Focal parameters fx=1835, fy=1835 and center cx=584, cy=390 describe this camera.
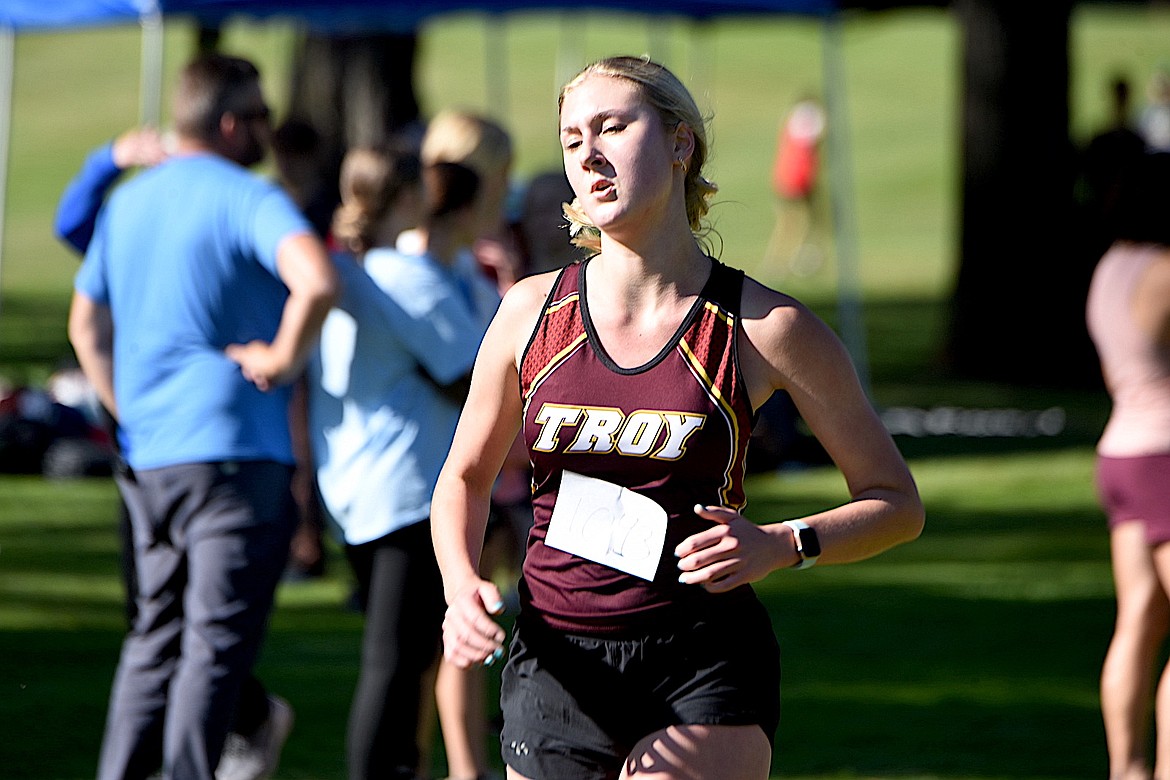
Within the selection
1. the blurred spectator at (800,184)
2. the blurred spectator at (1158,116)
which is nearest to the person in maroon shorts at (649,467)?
the blurred spectator at (1158,116)

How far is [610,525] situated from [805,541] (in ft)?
1.05

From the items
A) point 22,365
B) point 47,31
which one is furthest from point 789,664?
point 22,365

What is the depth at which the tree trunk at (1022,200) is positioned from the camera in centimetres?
1557

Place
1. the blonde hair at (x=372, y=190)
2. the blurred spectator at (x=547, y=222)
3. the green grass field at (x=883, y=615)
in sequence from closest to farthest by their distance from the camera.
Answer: the blonde hair at (x=372, y=190), the green grass field at (x=883, y=615), the blurred spectator at (x=547, y=222)

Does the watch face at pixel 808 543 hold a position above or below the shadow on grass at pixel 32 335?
above

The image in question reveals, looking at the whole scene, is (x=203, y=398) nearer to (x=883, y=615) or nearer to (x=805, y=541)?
(x=805, y=541)

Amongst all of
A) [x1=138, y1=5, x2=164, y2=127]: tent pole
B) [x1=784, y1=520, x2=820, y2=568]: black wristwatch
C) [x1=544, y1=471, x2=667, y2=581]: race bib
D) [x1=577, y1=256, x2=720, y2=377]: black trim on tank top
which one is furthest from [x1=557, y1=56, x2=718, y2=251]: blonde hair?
[x1=138, y1=5, x2=164, y2=127]: tent pole

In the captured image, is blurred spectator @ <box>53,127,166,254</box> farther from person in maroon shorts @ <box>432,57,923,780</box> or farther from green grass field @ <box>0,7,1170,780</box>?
person in maroon shorts @ <box>432,57,923,780</box>

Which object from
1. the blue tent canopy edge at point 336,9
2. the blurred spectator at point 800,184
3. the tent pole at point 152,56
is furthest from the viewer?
the blurred spectator at point 800,184

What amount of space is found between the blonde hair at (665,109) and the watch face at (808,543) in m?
0.60

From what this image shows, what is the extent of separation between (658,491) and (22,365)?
15.1 m

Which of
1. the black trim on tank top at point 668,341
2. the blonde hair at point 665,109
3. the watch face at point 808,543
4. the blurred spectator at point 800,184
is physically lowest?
the blurred spectator at point 800,184

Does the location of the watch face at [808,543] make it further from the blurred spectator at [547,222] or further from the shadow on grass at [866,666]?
the blurred spectator at [547,222]

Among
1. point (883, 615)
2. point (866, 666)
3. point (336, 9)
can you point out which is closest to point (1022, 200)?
point (336, 9)
